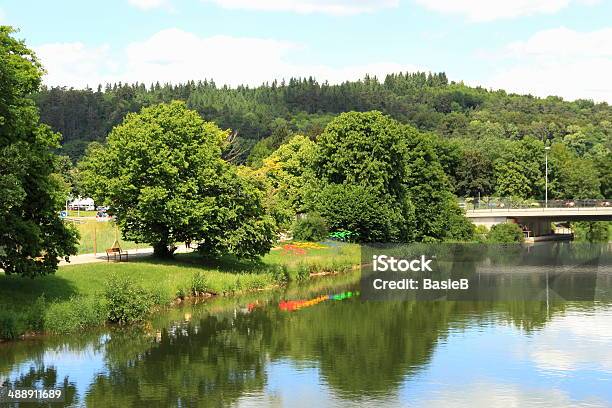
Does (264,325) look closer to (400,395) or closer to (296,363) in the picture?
(296,363)

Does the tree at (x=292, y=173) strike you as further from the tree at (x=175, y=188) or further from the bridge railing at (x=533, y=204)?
the tree at (x=175, y=188)

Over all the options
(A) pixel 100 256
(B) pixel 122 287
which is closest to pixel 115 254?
(A) pixel 100 256

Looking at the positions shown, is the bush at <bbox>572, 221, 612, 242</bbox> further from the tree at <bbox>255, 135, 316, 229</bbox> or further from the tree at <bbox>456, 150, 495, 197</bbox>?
the tree at <bbox>255, 135, 316, 229</bbox>

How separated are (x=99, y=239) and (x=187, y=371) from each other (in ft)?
137

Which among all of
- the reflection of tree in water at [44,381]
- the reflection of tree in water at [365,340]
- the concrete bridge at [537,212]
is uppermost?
the concrete bridge at [537,212]

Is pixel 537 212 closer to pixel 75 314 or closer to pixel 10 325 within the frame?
pixel 75 314

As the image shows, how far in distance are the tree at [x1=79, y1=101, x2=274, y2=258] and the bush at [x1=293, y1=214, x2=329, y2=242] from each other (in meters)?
20.9

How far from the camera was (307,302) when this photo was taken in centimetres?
6028

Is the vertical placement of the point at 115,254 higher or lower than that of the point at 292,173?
lower

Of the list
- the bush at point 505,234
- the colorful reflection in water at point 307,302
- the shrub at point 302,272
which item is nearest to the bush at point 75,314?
the colorful reflection in water at point 307,302

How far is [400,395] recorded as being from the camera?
3434 centimetres

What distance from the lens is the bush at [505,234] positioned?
113 meters

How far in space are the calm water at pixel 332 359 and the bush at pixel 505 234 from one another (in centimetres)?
5582

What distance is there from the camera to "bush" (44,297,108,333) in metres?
44.3
